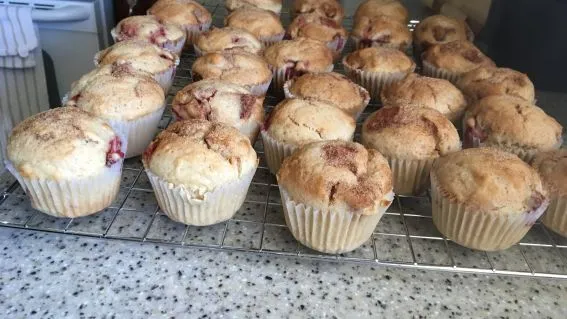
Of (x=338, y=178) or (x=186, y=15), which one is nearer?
(x=338, y=178)

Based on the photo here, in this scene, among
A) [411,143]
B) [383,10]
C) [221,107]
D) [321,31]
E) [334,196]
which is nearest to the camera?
[334,196]

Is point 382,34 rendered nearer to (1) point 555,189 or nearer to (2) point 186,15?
(2) point 186,15

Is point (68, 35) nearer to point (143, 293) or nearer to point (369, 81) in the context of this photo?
point (369, 81)

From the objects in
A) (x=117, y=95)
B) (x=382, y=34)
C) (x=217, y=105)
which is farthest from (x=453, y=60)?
(x=117, y=95)

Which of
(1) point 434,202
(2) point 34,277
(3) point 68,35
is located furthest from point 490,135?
(3) point 68,35

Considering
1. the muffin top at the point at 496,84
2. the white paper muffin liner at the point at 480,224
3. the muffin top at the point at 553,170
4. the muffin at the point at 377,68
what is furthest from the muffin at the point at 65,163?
the muffin top at the point at 496,84

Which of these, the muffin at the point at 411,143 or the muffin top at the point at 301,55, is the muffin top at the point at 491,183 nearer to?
the muffin at the point at 411,143
